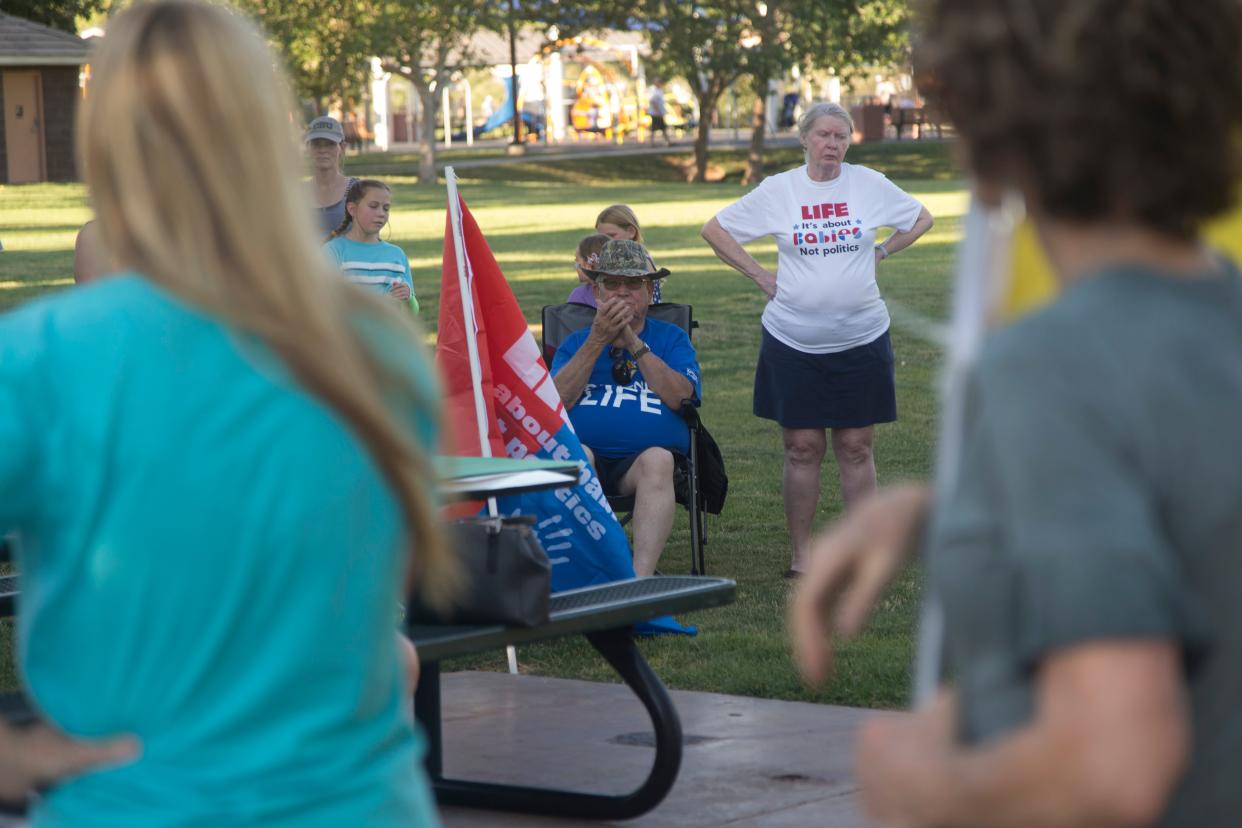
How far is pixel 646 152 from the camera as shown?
60844mm

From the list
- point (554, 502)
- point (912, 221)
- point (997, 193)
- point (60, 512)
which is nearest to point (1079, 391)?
point (997, 193)

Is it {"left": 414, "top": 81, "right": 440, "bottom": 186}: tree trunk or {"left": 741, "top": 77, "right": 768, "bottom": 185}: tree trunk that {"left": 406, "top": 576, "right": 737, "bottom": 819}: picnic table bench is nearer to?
{"left": 741, "top": 77, "right": 768, "bottom": 185}: tree trunk

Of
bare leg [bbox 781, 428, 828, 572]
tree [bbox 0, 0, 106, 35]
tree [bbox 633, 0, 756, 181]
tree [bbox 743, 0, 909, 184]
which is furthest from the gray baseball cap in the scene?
tree [bbox 743, 0, 909, 184]

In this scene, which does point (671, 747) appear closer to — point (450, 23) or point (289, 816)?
point (289, 816)

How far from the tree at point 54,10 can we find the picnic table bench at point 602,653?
47.8m

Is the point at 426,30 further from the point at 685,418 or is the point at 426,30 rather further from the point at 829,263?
the point at 685,418

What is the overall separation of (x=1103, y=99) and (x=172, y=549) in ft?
2.82

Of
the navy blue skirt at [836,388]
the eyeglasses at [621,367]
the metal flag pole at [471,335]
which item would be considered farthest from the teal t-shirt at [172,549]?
the navy blue skirt at [836,388]

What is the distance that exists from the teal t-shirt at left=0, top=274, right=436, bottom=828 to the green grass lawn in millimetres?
3010

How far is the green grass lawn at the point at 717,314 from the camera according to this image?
6359 mm

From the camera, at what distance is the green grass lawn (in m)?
6.36

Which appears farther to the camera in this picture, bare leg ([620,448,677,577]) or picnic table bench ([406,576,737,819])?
bare leg ([620,448,677,577])

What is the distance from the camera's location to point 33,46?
48.2 meters

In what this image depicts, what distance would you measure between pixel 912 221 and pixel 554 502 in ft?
8.63
